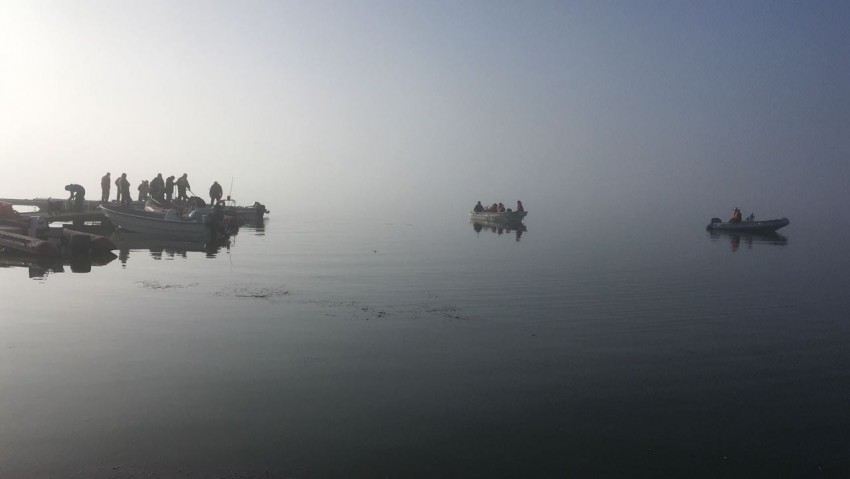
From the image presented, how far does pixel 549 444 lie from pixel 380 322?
742 cm

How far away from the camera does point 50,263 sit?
23.8m

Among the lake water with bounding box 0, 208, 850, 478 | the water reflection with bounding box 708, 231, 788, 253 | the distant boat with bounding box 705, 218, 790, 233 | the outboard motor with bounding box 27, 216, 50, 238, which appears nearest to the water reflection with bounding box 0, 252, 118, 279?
the lake water with bounding box 0, 208, 850, 478

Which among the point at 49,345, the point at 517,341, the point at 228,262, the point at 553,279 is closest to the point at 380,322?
the point at 517,341

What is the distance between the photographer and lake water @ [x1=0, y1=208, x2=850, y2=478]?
24.0 ft

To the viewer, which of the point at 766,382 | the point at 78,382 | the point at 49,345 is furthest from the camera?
the point at 49,345

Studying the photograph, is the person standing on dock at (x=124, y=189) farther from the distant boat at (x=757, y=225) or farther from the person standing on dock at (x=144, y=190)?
the distant boat at (x=757, y=225)

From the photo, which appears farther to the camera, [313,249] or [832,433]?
[313,249]

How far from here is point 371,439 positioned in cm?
773

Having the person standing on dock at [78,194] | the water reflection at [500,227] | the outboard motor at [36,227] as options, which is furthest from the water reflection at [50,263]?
the water reflection at [500,227]

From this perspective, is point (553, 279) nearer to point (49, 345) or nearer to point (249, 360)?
point (249, 360)

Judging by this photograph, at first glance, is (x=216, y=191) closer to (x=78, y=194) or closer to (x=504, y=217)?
(x=78, y=194)

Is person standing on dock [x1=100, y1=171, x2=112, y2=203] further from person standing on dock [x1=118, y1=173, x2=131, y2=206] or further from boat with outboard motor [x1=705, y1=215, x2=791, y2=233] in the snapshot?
boat with outboard motor [x1=705, y1=215, x2=791, y2=233]

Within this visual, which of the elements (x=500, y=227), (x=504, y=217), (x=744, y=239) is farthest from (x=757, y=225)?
(x=500, y=227)

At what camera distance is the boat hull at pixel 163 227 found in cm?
Answer: 3478
